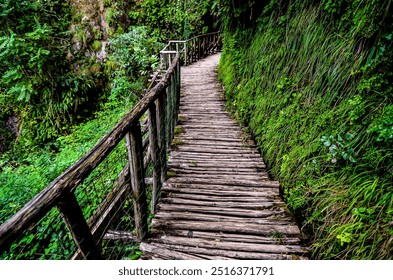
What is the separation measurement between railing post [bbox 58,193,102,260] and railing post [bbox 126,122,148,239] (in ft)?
2.28

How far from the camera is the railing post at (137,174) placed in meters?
2.09

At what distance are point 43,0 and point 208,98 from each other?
881cm

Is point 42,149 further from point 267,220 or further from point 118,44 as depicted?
point 267,220

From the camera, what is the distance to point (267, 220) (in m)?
2.68

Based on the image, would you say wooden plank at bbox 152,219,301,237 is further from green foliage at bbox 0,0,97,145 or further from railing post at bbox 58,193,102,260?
green foliage at bbox 0,0,97,145

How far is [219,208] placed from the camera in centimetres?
289

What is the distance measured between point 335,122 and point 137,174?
2043 millimetres

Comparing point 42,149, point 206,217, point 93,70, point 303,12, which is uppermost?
point 303,12

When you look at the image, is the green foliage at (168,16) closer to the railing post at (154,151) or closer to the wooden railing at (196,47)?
the wooden railing at (196,47)

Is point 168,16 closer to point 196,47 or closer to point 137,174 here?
point 196,47

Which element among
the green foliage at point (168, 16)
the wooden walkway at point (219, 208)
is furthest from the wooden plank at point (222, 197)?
the green foliage at point (168, 16)

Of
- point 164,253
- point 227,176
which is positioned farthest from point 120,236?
point 227,176

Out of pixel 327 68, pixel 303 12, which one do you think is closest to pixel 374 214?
pixel 327 68

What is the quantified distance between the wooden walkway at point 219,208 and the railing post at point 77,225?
86cm
